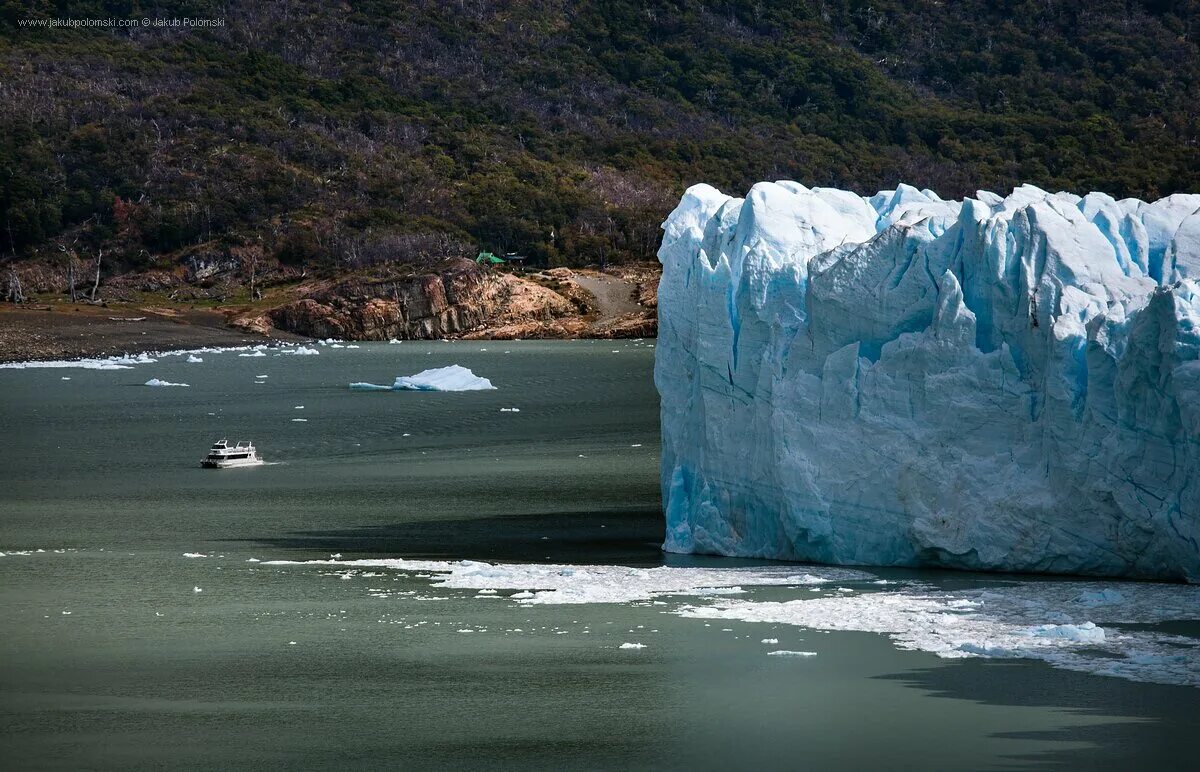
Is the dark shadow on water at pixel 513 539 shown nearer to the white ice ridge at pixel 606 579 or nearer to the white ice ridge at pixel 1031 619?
the white ice ridge at pixel 606 579

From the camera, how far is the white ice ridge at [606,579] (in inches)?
736

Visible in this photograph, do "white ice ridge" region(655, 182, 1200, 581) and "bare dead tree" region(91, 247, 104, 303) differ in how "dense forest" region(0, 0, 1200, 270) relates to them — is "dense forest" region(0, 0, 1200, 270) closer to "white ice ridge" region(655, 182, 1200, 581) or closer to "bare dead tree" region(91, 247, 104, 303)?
"bare dead tree" region(91, 247, 104, 303)

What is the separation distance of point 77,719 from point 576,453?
2747cm

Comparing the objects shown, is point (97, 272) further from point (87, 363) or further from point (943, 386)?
point (943, 386)

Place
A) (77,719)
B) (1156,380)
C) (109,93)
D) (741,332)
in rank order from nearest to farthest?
(77,719), (1156,380), (741,332), (109,93)

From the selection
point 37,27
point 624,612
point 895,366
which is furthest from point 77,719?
point 37,27

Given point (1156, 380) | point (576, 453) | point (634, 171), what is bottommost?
point (576, 453)

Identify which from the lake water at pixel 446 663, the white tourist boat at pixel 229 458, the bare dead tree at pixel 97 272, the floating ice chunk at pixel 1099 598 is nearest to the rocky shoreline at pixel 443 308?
Answer: the bare dead tree at pixel 97 272

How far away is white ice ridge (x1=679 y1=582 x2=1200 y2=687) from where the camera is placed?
14.7 m

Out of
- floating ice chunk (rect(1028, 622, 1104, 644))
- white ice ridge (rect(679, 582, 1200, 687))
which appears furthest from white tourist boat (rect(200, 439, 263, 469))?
floating ice chunk (rect(1028, 622, 1104, 644))

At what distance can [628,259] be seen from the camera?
137375 mm

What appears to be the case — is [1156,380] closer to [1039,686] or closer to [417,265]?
[1039,686]

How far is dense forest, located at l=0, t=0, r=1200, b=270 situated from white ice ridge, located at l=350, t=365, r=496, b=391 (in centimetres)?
6711

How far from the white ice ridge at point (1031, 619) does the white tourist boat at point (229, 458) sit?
77.0ft
